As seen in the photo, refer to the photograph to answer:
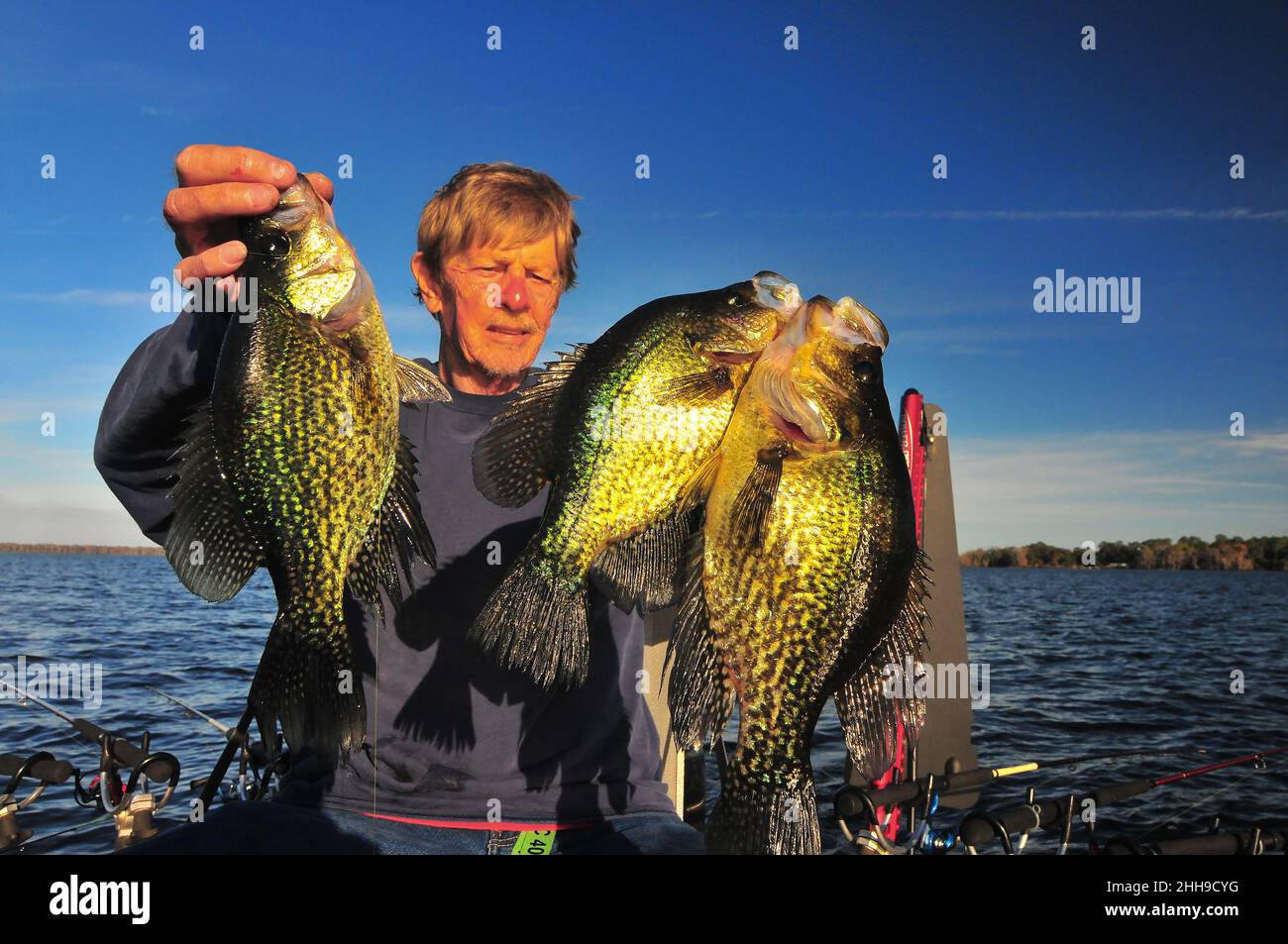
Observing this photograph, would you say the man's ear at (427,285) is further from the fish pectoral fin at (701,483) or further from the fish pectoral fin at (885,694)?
the fish pectoral fin at (885,694)

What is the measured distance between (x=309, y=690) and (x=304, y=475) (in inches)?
20.9

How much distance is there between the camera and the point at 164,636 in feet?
95.8

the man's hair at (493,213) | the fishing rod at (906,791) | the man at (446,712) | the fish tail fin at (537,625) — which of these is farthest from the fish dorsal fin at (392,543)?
the fishing rod at (906,791)

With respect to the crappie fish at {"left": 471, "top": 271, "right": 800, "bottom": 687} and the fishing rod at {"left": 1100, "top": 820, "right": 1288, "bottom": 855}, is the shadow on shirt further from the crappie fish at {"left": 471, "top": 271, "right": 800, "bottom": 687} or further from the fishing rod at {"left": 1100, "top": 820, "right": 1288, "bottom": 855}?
the fishing rod at {"left": 1100, "top": 820, "right": 1288, "bottom": 855}

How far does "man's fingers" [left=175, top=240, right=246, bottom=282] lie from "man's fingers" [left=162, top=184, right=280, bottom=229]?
0.29ft

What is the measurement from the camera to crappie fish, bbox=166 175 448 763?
2.18 meters

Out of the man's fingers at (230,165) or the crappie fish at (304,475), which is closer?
the crappie fish at (304,475)

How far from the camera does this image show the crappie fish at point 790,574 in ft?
7.38

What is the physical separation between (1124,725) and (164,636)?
28941 millimetres

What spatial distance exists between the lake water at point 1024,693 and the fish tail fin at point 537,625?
470cm

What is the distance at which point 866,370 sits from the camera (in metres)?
2.31

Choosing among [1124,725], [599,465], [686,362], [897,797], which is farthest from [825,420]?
[1124,725]
